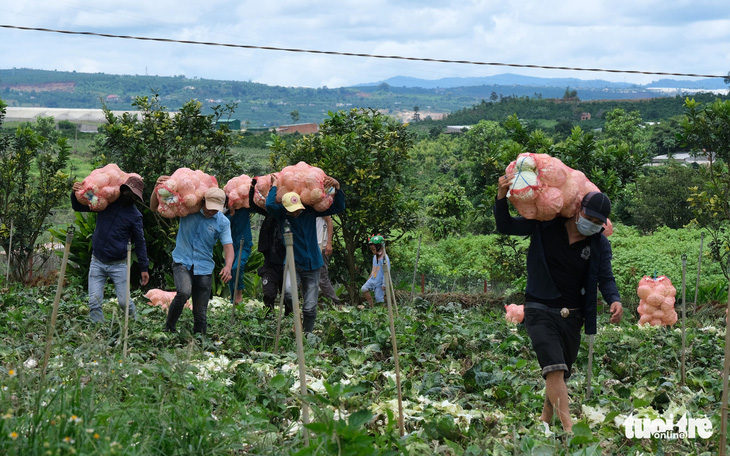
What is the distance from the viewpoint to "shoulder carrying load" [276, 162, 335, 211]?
23.2 ft

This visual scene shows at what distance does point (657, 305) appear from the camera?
9359mm

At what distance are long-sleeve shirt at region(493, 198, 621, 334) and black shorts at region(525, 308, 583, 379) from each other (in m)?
0.11

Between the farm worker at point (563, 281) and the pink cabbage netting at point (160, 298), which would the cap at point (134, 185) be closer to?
the pink cabbage netting at point (160, 298)

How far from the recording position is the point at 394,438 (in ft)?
12.9

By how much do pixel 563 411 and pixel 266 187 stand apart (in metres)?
4.80

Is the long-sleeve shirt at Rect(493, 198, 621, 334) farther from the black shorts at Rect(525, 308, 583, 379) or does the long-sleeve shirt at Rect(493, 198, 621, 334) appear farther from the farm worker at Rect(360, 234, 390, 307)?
the farm worker at Rect(360, 234, 390, 307)

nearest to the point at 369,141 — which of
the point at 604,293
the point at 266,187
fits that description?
the point at 266,187

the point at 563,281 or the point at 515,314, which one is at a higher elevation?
the point at 563,281

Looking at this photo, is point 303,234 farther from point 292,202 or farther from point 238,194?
point 238,194

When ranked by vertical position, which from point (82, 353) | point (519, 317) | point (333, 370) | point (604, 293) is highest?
point (604, 293)

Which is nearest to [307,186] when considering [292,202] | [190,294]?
[292,202]

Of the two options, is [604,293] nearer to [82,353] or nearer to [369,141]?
[82,353]

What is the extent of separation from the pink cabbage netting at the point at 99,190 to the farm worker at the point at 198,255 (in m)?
0.47

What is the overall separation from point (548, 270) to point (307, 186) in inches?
113
